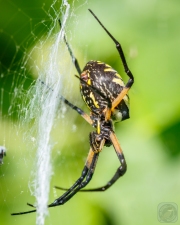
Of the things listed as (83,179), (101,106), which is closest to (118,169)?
(83,179)

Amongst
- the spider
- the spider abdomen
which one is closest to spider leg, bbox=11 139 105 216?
the spider

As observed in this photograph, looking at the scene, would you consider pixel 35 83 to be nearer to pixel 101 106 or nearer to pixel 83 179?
pixel 101 106

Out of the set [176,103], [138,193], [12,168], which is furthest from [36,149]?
[176,103]

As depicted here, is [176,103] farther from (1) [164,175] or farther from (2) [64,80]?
(2) [64,80]

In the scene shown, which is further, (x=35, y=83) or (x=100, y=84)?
(x=35, y=83)

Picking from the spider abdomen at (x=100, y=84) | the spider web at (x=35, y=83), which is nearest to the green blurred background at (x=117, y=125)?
the spider web at (x=35, y=83)

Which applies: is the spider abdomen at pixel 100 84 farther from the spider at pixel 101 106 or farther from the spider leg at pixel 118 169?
the spider leg at pixel 118 169
